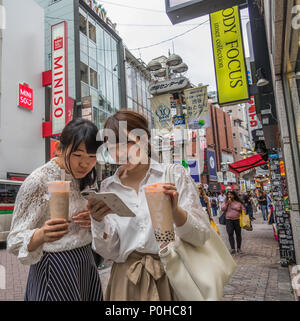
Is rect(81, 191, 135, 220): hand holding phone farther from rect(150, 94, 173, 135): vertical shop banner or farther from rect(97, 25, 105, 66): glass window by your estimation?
rect(97, 25, 105, 66): glass window

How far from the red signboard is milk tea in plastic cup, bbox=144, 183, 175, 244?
1551 cm

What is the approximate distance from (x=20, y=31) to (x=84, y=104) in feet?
25.9

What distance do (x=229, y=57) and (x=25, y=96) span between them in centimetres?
1231

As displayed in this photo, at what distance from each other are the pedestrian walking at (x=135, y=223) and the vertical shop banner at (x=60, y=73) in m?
10.8

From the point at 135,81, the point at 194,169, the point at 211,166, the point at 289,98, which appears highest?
the point at 135,81

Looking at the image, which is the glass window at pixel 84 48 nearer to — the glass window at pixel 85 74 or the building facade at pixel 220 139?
the glass window at pixel 85 74

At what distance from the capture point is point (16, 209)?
1.66 metres

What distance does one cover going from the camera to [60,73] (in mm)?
11883

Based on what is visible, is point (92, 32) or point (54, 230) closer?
point (54, 230)

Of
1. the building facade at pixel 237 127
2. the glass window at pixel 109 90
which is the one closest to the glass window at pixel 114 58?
the glass window at pixel 109 90

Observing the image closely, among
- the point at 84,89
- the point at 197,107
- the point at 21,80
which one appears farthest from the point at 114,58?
the point at 197,107

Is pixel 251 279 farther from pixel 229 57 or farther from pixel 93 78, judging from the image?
pixel 93 78

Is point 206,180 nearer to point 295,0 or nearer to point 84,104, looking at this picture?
point 84,104
